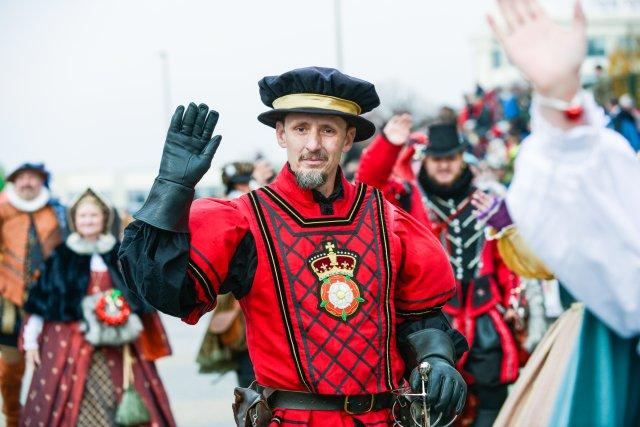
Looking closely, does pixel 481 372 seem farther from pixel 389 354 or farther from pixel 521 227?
pixel 521 227

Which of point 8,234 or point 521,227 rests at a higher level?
point 521,227

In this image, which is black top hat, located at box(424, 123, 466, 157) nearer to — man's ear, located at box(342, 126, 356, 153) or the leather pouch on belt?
man's ear, located at box(342, 126, 356, 153)

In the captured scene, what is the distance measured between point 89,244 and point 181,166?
11.3 feet

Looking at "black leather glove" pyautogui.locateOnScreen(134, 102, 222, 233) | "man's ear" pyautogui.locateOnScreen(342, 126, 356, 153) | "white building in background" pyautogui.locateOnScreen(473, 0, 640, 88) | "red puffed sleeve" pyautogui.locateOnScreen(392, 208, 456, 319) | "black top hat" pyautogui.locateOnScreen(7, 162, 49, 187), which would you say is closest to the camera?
"black leather glove" pyautogui.locateOnScreen(134, 102, 222, 233)

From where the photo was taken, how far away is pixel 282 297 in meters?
3.54

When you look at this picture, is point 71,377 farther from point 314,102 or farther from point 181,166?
point 181,166

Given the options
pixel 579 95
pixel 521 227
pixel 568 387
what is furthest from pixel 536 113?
pixel 568 387

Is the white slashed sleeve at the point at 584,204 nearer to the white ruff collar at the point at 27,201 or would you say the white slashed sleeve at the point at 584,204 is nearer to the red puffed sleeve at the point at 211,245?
the red puffed sleeve at the point at 211,245

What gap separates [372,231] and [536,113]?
5.44 ft

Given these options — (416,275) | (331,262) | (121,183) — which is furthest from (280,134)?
(121,183)

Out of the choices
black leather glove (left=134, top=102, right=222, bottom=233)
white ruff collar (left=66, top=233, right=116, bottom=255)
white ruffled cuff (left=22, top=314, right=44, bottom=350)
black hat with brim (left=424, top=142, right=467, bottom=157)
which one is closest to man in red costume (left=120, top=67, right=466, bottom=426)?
black leather glove (left=134, top=102, right=222, bottom=233)

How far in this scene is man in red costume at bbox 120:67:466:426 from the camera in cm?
335

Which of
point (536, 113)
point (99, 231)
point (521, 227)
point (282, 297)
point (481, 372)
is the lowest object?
point (481, 372)

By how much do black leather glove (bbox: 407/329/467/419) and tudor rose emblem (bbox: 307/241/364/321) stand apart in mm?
271
